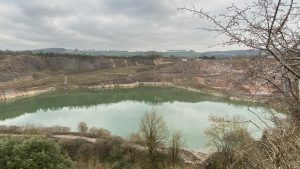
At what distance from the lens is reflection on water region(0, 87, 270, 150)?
41219mm

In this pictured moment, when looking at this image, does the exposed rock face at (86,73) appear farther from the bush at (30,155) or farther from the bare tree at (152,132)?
the bush at (30,155)

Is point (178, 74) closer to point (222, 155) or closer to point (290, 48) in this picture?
point (222, 155)

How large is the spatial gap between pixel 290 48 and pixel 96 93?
75.6 m

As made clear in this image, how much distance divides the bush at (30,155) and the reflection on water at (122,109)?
62.9 ft

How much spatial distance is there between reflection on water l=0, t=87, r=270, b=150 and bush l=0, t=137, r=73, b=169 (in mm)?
19169

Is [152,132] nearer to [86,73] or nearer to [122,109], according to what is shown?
[122,109]

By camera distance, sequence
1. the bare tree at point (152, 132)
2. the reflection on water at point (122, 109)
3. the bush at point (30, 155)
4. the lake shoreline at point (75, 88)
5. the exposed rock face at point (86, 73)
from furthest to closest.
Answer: the exposed rock face at point (86, 73) < the lake shoreline at point (75, 88) < the reflection on water at point (122, 109) < the bare tree at point (152, 132) < the bush at point (30, 155)

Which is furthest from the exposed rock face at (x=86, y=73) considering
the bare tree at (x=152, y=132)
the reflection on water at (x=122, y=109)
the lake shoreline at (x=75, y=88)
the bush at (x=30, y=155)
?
the bush at (x=30, y=155)

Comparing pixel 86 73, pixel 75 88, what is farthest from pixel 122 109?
pixel 86 73

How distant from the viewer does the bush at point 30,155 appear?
13.2m

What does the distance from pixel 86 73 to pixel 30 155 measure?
92.2 m

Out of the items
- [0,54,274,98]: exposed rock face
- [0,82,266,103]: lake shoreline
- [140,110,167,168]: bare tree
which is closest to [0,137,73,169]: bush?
[140,110,167,168]: bare tree

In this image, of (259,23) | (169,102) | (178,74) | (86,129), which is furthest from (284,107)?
(178,74)

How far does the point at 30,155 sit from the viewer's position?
13.5 m
